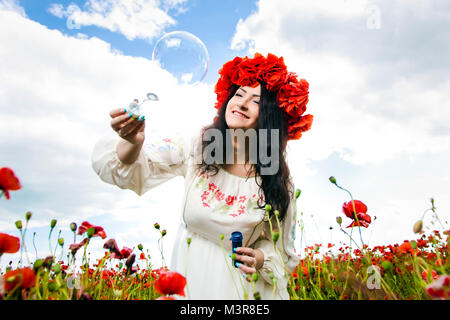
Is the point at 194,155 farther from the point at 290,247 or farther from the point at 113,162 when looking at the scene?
the point at 290,247

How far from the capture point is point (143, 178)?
188 centimetres

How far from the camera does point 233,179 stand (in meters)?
2.04

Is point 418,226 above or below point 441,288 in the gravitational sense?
above

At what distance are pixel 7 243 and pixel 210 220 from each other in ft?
3.27

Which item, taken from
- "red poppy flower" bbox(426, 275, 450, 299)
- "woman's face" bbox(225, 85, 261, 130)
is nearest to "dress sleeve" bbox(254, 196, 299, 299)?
"woman's face" bbox(225, 85, 261, 130)

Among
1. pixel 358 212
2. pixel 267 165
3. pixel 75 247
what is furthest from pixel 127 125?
pixel 358 212

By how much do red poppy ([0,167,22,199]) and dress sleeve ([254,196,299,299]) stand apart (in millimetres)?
1239

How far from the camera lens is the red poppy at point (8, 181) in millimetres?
1024

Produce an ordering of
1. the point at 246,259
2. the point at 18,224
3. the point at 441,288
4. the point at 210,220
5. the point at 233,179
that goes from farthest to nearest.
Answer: the point at 233,179
the point at 210,220
the point at 246,259
the point at 18,224
the point at 441,288

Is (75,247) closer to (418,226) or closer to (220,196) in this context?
(220,196)

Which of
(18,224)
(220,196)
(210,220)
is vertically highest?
(220,196)
